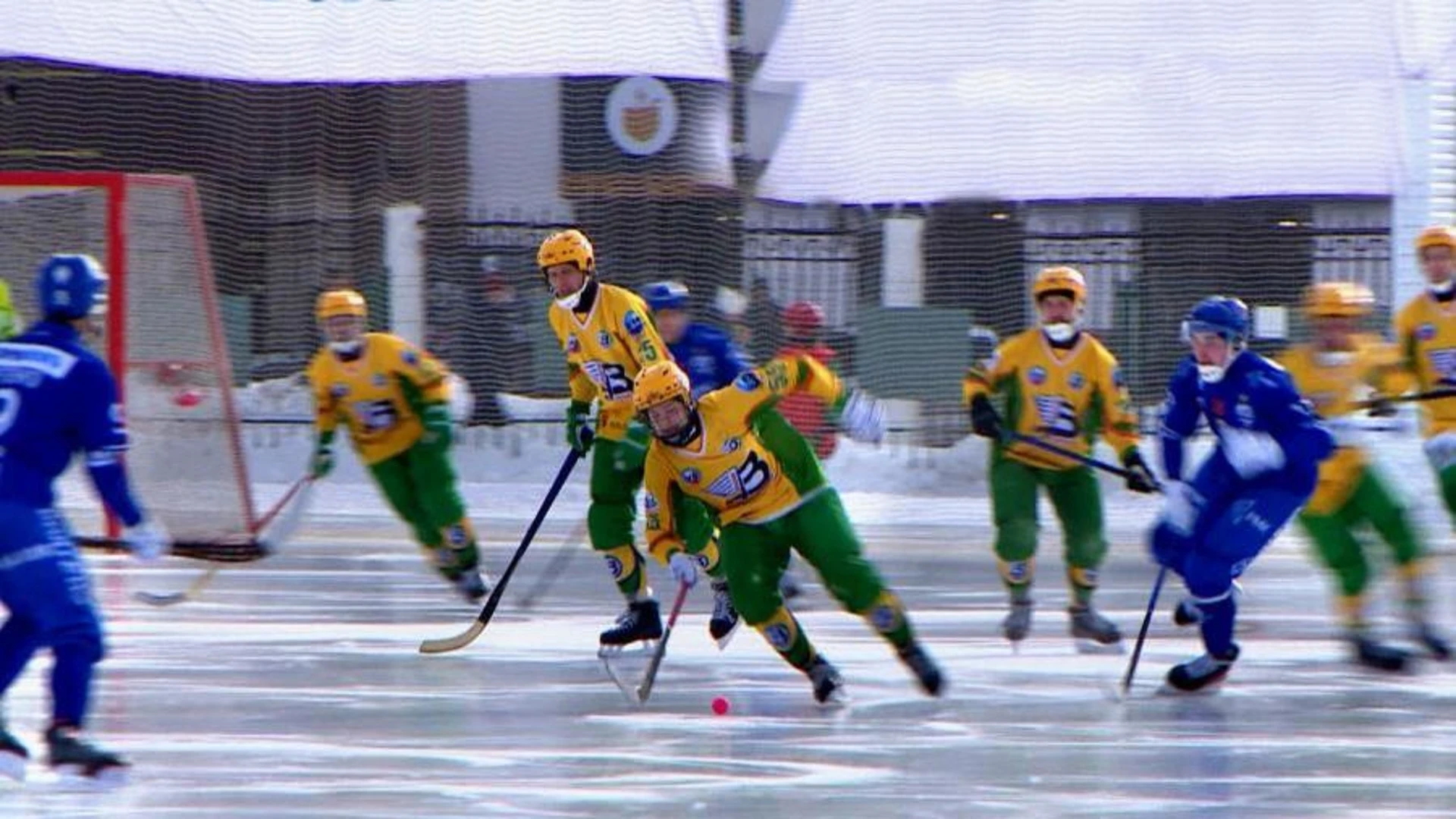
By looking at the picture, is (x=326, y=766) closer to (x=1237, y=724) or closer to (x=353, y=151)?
(x=1237, y=724)

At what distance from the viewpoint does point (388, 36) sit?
18.3 meters

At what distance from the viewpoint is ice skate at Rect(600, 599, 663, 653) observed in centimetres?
1020

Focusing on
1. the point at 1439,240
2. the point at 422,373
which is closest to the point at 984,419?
the point at 1439,240

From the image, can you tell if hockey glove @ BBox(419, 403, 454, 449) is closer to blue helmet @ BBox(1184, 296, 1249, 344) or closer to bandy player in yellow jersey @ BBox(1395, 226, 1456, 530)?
blue helmet @ BBox(1184, 296, 1249, 344)

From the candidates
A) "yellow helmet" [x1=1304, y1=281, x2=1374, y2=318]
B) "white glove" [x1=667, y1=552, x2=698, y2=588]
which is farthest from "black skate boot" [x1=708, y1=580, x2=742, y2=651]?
"yellow helmet" [x1=1304, y1=281, x2=1374, y2=318]

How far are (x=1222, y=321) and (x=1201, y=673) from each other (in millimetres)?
1203

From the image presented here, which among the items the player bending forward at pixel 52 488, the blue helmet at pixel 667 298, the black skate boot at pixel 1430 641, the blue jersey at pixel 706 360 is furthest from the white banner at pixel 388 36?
the player bending forward at pixel 52 488

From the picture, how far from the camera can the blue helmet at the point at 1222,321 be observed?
9.15 metres

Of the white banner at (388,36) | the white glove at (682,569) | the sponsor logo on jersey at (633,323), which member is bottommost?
the white glove at (682,569)

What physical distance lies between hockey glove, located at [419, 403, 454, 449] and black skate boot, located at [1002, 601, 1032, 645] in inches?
101

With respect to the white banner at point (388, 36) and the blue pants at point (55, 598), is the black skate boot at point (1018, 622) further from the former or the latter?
the white banner at point (388, 36)

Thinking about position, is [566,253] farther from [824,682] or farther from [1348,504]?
[1348,504]

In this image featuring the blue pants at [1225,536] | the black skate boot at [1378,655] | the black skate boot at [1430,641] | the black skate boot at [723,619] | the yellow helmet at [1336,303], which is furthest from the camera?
the black skate boot at [723,619]

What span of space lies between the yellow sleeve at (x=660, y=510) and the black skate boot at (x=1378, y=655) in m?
2.55
